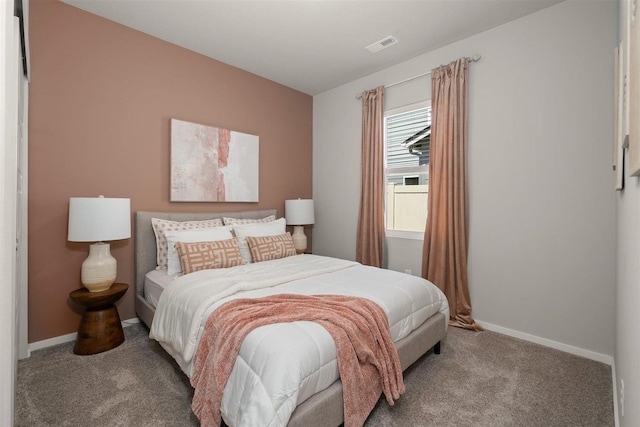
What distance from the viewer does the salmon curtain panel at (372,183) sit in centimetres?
370

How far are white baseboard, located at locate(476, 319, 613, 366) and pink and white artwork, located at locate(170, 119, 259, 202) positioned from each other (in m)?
2.99

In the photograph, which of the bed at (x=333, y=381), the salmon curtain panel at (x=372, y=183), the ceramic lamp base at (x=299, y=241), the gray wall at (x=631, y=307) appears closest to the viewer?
the gray wall at (x=631, y=307)

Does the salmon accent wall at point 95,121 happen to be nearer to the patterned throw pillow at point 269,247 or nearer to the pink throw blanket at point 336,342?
the patterned throw pillow at point 269,247

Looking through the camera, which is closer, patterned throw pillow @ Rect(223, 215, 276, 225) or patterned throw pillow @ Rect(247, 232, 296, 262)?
patterned throw pillow @ Rect(247, 232, 296, 262)

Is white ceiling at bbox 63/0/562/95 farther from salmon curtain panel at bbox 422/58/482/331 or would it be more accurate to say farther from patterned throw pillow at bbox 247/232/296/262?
patterned throw pillow at bbox 247/232/296/262

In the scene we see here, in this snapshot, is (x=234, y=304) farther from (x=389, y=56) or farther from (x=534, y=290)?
(x=389, y=56)

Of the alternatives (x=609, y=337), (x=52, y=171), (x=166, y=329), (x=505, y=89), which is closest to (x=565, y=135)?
(x=505, y=89)

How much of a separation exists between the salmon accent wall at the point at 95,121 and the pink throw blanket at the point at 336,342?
179 cm

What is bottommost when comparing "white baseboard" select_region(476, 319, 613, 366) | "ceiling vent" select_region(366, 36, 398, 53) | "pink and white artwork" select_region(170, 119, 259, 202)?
"white baseboard" select_region(476, 319, 613, 366)

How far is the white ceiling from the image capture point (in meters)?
2.54

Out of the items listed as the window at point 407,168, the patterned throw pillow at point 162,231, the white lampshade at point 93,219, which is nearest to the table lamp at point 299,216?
the window at point 407,168

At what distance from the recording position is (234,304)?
1768 millimetres

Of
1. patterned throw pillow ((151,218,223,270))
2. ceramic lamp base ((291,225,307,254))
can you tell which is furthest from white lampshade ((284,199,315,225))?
patterned throw pillow ((151,218,223,270))

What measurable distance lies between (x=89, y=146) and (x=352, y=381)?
2909 mm
